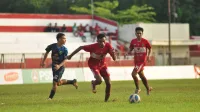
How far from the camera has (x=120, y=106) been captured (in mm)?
15164

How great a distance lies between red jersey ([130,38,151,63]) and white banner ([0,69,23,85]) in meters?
17.9

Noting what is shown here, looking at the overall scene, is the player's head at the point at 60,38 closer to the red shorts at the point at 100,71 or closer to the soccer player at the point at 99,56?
the soccer player at the point at 99,56

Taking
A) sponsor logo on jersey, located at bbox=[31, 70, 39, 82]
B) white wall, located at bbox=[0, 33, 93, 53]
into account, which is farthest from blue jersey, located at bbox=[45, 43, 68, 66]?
white wall, located at bbox=[0, 33, 93, 53]

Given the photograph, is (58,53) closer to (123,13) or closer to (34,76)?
(34,76)

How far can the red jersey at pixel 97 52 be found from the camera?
56.5 feet

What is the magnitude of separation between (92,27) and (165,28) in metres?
8.30

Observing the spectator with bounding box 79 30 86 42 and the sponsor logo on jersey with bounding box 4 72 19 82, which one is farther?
the spectator with bounding box 79 30 86 42

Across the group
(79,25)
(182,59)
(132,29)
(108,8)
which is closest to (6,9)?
(108,8)

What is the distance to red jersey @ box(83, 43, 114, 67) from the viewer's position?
56.5ft

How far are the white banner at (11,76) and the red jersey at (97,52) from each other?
20075 millimetres

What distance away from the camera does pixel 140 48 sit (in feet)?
66.6

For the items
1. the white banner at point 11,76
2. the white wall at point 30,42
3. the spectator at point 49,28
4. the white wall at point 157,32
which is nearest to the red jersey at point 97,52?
the white banner at point 11,76

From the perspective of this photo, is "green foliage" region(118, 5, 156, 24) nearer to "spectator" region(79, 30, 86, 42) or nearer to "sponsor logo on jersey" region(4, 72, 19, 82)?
"spectator" region(79, 30, 86, 42)

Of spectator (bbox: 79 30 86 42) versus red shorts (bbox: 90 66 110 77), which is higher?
red shorts (bbox: 90 66 110 77)
